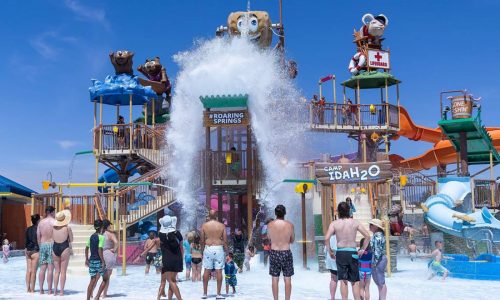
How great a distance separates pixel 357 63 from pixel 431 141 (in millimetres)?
7865

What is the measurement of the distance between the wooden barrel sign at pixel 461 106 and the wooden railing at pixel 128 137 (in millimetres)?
11247

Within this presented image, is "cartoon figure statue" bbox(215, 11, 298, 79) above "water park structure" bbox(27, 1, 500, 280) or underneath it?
above

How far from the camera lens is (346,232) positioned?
750cm

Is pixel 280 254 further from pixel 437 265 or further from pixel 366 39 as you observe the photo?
pixel 366 39

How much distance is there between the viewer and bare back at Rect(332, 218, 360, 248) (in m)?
7.49

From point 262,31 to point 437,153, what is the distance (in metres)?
13.1

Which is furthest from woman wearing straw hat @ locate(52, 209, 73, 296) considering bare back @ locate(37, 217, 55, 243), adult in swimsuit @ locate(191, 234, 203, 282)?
adult in swimsuit @ locate(191, 234, 203, 282)

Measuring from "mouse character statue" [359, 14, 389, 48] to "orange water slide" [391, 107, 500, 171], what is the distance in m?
3.88

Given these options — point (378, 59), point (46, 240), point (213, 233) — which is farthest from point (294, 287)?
point (378, 59)

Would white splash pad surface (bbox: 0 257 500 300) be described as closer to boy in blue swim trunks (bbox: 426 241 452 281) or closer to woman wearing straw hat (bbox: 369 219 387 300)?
boy in blue swim trunks (bbox: 426 241 452 281)

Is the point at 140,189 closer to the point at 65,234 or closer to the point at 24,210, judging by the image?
the point at 65,234

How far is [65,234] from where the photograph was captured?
9.86 metres

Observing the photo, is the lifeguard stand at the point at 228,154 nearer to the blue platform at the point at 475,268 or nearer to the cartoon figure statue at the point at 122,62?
the blue platform at the point at 475,268

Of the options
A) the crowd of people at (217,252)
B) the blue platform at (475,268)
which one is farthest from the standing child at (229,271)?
the blue platform at (475,268)
